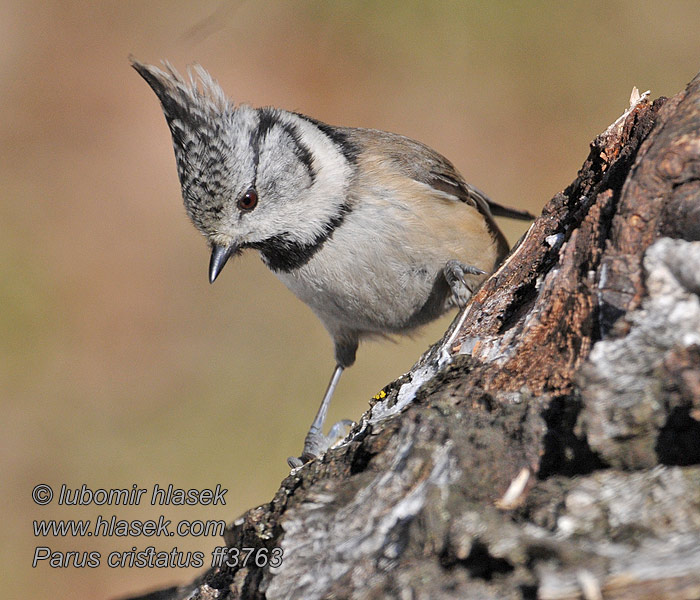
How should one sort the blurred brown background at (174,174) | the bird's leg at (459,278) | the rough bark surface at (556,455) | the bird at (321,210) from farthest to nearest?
the blurred brown background at (174,174), the bird's leg at (459,278), the bird at (321,210), the rough bark surface at (556,455)

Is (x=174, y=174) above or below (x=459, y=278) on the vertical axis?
above

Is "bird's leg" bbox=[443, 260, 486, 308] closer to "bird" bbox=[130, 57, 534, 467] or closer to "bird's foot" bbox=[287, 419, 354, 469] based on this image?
"bird" bbox=[130, 57, 534, 467]

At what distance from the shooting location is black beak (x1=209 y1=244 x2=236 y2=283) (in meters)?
3.28

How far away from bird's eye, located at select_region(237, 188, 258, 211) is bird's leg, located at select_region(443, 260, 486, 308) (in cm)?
101

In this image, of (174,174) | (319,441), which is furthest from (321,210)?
(174,174)

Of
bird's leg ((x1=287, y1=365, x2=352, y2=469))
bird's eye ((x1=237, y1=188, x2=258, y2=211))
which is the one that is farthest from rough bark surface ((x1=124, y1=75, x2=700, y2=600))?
bird's eye ((x1=237, y1=188, x2=258, y2=211))

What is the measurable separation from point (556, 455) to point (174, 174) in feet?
19.5

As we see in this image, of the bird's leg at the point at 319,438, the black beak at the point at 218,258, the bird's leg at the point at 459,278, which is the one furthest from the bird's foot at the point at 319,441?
the black beak at the point at 218,258

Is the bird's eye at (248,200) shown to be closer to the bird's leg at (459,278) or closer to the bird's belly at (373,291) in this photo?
the bird's belly at (373,291)

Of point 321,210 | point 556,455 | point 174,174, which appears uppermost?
point 174,174

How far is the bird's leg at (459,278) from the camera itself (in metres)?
3.35

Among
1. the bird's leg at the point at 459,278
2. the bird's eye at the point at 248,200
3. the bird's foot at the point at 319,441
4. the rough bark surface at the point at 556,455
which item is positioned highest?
the bird's eye at the point at 248,200

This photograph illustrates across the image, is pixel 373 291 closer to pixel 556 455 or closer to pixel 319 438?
pixel 319 438

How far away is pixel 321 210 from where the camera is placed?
3.41m
